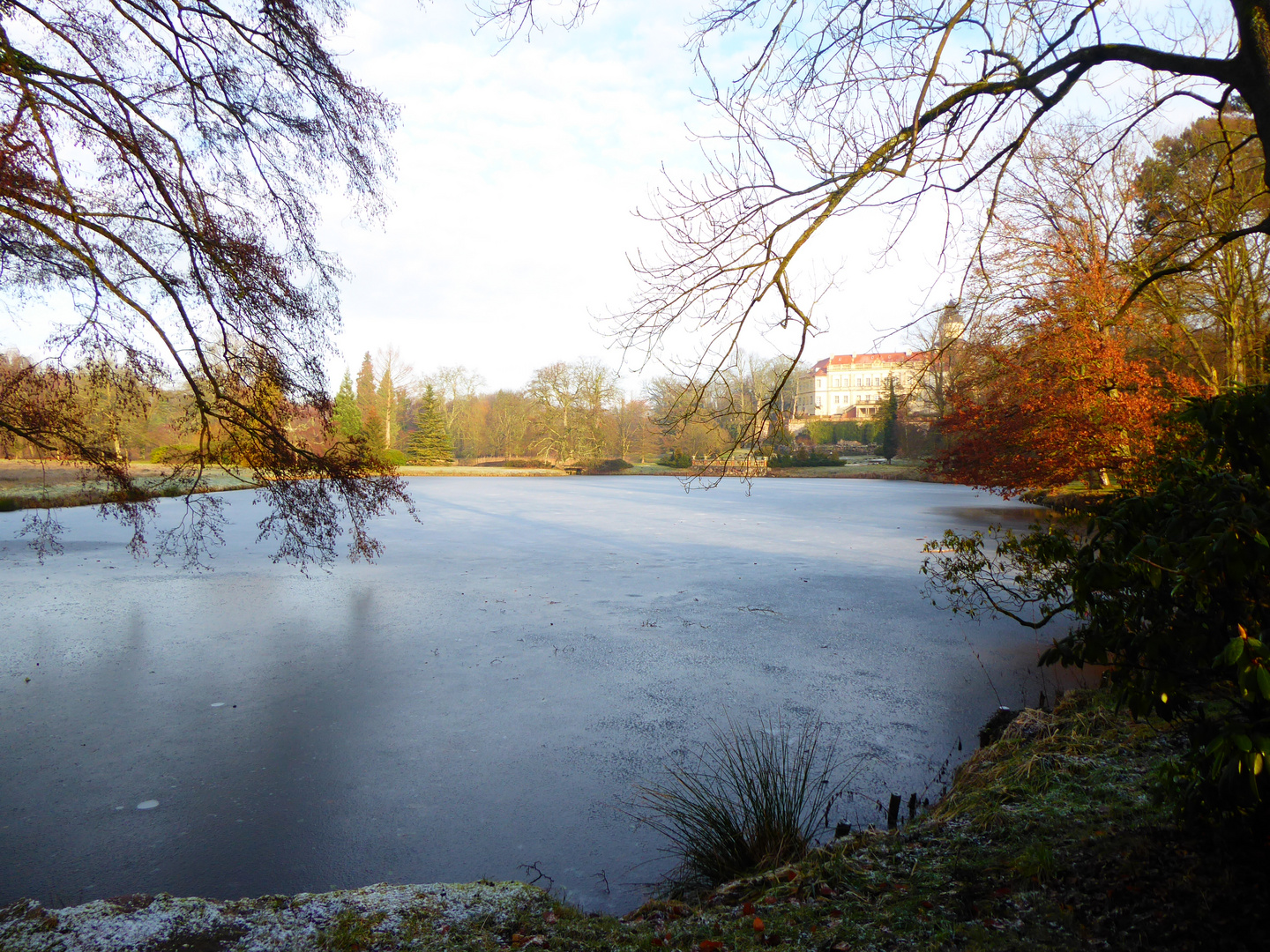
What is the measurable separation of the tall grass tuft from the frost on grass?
2.34 ft

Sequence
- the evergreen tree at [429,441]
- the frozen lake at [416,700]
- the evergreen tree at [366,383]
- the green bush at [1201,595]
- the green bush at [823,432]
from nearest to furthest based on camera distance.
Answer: the green bush at [1201,595], the frozen lake at [416,700], the evergreen tree at [429,441], the green bush at [823,432], the evergreen tree at [366,383]

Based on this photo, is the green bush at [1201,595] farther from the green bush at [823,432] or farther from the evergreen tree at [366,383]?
the evergreen tree at [366,383]

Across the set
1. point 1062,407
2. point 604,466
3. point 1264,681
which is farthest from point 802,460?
point 1264,681

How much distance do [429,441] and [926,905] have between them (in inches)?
1605

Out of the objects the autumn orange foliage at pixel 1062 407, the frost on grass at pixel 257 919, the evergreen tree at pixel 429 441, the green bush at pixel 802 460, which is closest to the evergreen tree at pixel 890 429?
the green bush at pixel 802 460

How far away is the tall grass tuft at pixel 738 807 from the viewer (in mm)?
2797

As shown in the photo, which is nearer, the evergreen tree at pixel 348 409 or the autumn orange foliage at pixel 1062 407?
the autumn orange foliage at pixel 1062 407

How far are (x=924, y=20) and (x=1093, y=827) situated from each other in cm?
323

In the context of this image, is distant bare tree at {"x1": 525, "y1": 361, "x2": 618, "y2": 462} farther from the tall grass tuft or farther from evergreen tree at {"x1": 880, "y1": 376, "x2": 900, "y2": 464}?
the tall grass tuft

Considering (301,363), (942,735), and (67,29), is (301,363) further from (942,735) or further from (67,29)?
(942,735)

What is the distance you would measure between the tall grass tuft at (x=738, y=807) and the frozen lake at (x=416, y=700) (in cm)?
16

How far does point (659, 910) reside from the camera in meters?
2.39

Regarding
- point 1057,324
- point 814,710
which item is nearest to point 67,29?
point 814,710

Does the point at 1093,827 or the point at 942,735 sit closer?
the point at 1093,827
